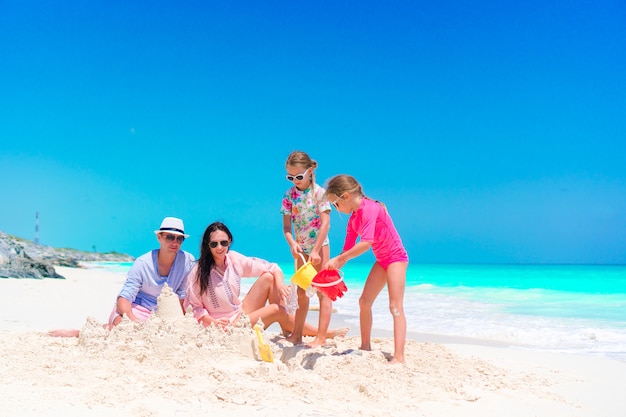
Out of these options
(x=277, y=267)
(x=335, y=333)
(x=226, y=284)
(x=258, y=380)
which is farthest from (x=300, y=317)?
(x=258, y=380)

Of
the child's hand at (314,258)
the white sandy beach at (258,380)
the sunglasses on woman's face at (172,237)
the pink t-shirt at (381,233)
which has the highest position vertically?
the pink t-shirt at (381,233)

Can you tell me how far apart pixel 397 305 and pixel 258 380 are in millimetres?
1249

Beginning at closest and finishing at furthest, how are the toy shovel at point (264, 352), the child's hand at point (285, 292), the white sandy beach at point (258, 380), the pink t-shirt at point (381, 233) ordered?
the white sandy beach at point (258, 380) < the toy shovel at point (264, 352) < the pink t-shirt at point (381, 233) < the child's hand at point (285, 292)

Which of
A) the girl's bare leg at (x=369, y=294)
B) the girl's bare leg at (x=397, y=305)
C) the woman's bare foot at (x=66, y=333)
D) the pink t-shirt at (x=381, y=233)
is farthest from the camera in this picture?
the woman's bare foot at (x=66, y=333)

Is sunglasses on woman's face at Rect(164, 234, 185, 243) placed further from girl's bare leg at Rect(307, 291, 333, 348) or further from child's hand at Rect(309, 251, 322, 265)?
girl's bare leg at Rect(307, 291, 333, 348)

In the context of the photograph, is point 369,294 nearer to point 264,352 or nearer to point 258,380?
point 264,352

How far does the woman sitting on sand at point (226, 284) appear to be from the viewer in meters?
4.29

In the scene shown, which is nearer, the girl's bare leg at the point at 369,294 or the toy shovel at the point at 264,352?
the toy shovel at the point at 264,352

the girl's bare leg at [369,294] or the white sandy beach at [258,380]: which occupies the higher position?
the girl's bare leg at [369,294]

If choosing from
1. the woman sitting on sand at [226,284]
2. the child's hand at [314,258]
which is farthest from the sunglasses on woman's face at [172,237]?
the child's hand at [314,258]

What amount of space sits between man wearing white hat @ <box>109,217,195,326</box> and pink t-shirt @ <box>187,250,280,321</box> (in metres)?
0.15

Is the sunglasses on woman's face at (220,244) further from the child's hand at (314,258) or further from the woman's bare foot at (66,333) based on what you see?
the woman's bare foot at (66,333)

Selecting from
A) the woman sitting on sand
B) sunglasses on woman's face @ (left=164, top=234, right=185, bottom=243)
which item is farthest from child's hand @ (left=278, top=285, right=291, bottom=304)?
sunglasses on woman's face @ (left=164, top=234, right=185, bottom=243)

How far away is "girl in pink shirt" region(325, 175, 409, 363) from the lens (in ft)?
12.5
